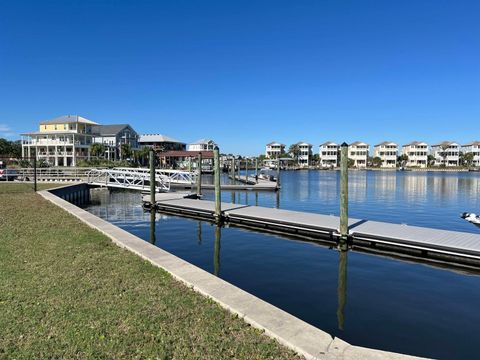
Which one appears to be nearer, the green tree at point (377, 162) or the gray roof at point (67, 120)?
the gray roof at point (67, 120)

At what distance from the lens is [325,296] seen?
29.8 feet

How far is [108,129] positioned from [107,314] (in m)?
100

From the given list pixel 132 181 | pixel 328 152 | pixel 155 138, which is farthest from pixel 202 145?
pixel 132 181

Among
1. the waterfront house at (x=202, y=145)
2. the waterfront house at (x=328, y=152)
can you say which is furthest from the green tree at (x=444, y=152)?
the waterfront house at (x=202, y=145)

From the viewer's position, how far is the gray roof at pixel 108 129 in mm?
97225

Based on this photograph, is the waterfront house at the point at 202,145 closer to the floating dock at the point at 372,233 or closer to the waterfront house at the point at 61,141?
the waterfront house at the point at 61,141

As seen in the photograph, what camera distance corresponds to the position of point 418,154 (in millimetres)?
163875

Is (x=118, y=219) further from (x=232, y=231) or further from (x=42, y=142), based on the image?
(x=42, y=142)

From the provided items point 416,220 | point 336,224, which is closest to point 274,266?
point 336,224

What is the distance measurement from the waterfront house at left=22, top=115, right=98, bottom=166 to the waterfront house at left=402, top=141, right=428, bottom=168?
13521 cm

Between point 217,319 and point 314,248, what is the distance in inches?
366

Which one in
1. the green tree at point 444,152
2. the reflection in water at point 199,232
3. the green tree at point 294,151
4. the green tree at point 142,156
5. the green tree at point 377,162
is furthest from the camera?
the green tree at point 294,151

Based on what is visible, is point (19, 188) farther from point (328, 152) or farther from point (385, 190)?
point (328, 152)

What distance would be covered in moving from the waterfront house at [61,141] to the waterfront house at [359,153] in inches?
4573
